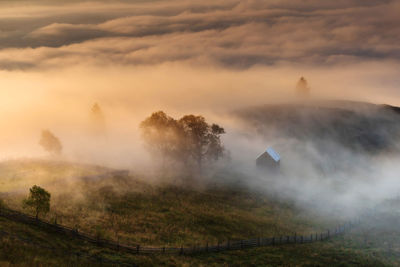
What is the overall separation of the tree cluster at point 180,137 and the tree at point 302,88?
4667 inches

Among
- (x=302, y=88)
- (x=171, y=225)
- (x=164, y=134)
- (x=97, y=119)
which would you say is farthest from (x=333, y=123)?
(x=171, y=225)

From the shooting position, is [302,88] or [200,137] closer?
[200,137]

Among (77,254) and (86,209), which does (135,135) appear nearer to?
(86,209)

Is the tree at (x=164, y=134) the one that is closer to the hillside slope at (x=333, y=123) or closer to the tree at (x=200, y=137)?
the tree at (x=200, y=137)

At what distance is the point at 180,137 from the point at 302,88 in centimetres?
12615

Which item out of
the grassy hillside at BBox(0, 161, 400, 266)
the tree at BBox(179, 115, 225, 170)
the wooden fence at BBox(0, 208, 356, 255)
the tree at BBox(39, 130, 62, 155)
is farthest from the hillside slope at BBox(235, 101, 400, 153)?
the wooden fence at BBox(0, 208, 356, 255)

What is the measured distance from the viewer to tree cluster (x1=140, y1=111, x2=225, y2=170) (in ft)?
286

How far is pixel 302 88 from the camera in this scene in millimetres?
194875

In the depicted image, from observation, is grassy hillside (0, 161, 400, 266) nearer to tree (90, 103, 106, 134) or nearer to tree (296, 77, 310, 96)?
tree (90, 103, 106, 134)

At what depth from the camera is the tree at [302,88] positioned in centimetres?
19375

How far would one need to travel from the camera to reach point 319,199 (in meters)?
78.4

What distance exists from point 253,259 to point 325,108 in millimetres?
134679

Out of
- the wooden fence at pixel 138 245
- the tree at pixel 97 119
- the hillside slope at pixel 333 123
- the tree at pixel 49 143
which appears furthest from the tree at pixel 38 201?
the hillside slope at pixel 333 123

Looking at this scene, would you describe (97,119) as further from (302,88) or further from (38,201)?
(302,88)
